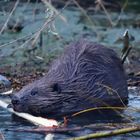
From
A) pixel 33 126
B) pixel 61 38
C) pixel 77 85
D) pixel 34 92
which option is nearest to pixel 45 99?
pixel 34 92

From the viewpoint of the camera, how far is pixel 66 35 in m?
10.9

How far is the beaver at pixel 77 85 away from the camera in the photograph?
6406 mm

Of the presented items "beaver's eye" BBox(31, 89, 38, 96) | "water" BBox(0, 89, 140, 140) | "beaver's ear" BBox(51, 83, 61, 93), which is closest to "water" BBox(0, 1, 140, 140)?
"water" BBox(0, 89, 140, 140)

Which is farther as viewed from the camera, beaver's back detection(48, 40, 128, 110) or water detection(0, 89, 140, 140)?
beaver's back detection(48, 40, 128, 110)

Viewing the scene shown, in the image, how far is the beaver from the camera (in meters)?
6.41

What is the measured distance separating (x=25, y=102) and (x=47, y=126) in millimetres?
761

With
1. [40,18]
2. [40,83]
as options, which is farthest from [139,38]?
[40,83]

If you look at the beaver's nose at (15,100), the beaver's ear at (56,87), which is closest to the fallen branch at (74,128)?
the beaver's nose at (15,100)

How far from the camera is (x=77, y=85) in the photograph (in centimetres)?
663

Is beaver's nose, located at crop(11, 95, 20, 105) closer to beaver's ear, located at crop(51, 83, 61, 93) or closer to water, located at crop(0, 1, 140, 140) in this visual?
water, located at crop(0, 1, 140, 140)

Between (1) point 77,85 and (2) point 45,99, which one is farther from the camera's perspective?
(1) point 77,85

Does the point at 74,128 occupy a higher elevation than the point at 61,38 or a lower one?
lower

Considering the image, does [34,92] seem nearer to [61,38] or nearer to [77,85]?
[77,85]

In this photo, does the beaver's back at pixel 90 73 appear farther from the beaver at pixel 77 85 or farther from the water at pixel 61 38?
the water at pixel 61 38
